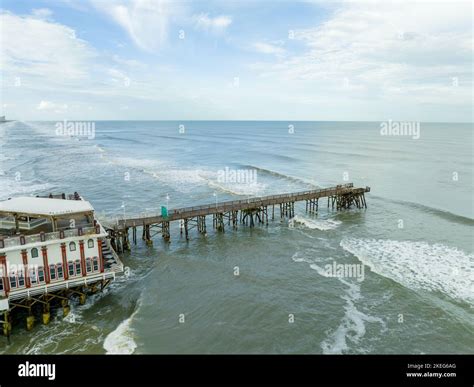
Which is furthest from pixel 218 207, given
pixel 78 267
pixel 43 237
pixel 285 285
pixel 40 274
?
pixel 40 274

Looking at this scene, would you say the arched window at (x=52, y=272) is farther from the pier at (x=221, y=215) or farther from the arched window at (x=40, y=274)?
the pier at (x=221, y=215)

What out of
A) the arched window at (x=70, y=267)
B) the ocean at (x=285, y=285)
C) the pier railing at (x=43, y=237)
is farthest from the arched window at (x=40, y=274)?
the ocean at (x=285, y=285)

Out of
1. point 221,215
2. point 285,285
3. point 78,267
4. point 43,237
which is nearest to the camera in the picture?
point 43,237

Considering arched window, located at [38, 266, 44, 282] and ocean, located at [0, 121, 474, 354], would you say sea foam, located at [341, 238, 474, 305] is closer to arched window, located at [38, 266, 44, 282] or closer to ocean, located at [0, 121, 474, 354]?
ocean, located at [0, 121, 474, 354]

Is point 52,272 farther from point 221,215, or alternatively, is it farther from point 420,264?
point 420,264

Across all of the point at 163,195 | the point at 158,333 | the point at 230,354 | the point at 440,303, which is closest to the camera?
the point at 230,354

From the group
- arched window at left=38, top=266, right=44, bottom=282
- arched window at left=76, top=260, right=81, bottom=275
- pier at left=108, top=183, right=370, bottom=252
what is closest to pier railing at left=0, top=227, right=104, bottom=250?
arched window at left=38, top=266, right=44, bottom=282
